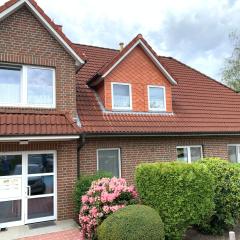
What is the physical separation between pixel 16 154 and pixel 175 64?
41.4 ft

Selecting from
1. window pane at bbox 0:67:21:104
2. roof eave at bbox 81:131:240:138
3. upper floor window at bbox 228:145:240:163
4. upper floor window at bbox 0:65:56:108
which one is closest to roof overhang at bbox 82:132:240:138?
roof eave at bbox 81:131:240:138

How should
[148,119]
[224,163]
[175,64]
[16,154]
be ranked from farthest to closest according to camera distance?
[175,64] < [148,119] < [16,154] < [224,163]

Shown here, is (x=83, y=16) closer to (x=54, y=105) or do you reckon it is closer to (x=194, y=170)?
(x=54, y=105)

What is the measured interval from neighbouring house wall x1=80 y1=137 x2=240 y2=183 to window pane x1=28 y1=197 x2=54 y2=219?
5.12ft

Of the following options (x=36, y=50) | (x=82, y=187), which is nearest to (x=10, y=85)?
(x=36, y=50)

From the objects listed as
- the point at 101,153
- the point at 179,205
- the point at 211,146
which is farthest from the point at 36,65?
the point at 211,146

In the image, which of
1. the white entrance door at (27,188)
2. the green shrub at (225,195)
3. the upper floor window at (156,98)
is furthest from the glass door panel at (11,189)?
the upper floor window at (156,98)

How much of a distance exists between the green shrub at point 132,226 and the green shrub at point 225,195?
2.41 m

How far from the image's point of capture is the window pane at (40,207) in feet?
31.1

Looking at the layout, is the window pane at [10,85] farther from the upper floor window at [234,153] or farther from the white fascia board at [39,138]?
the upper floor window at [234,153]

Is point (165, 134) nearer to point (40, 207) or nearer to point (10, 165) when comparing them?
point (40, 207)

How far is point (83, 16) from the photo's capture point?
10961 millimetres

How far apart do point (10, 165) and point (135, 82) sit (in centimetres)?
628

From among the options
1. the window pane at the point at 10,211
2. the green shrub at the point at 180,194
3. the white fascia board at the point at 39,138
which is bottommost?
the window pane at the point at 10,211
